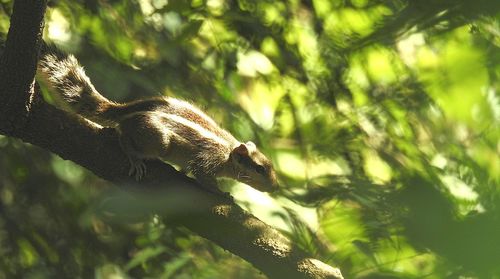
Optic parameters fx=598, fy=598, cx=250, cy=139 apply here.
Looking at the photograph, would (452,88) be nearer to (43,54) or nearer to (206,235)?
(206,235)

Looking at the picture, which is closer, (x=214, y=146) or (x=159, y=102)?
(x=159, y=102)

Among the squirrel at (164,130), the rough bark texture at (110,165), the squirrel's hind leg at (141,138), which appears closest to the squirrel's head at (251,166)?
the squirrel at (164,130)

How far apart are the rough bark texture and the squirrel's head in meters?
1.14

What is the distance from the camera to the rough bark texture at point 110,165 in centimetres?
210

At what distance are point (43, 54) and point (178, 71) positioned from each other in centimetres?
78

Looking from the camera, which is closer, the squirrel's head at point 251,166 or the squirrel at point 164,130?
the squirrel at point 164,130

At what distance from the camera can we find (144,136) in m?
3.10

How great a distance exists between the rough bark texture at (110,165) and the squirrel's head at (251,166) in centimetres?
114

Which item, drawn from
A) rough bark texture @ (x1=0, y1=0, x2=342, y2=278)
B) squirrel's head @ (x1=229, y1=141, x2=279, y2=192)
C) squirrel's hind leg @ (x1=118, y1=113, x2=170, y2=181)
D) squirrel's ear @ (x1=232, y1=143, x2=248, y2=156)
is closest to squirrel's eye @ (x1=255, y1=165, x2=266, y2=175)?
squirrel's head @ (x1=229, y1=141, x2=279, y2=192)

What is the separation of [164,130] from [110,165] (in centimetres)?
88

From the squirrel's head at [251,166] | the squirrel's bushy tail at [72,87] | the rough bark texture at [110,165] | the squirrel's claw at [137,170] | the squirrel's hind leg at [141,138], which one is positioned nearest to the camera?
the rough bark texture at [110,165]

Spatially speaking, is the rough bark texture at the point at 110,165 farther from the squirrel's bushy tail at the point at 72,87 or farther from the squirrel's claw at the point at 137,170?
the squirrel's bushy tail at the point at 72,87

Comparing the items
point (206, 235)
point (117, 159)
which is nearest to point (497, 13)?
point (206, 235)

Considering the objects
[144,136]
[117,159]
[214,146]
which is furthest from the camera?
[214,146]
